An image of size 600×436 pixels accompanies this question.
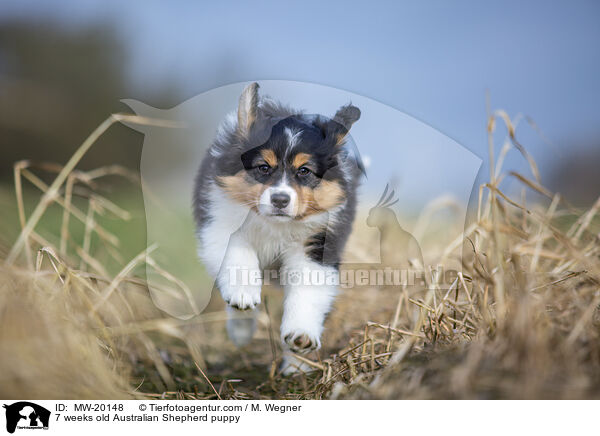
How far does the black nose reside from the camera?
67.8 inches

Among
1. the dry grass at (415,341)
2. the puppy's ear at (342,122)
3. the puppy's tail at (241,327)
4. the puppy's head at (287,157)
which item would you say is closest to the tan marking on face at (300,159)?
the puppy's head at (287,157)

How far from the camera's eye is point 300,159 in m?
1.78

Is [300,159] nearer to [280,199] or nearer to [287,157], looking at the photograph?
[287,157]

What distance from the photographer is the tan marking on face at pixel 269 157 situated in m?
1.76

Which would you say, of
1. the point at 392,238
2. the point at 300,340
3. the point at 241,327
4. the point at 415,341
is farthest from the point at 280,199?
the point at 241,327

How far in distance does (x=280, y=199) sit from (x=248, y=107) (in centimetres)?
34

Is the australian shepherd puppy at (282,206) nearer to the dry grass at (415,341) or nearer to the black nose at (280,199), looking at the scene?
the black nose at (280,199)

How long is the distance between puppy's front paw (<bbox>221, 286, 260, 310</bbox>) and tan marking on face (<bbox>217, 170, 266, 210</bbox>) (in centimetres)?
32

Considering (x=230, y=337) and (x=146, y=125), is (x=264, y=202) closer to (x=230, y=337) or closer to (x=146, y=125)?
(x=146, y=125)
